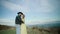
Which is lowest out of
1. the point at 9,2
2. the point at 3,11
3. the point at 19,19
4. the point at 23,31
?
the point at 23,31

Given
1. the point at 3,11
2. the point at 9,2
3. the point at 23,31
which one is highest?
the point at 9,2

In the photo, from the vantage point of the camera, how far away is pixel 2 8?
2.46 metres

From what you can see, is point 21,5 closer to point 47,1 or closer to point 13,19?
point 13,19

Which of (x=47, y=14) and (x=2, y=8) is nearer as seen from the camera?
(x=47, y=14)

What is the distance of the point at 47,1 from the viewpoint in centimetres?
230

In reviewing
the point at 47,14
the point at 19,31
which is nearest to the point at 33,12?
the point at 47,14

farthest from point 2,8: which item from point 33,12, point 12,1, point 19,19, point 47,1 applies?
point 47,1

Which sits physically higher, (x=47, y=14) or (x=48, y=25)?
(x=47, y=14)

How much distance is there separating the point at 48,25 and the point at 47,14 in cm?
18

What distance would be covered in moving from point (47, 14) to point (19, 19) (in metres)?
0.47

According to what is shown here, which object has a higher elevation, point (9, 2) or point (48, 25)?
point (9, 2)

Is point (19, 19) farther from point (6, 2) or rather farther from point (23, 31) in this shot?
point (6, 2)

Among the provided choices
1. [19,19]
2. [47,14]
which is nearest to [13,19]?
[19,19]

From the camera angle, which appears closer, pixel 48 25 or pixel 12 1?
pixel 48 25
